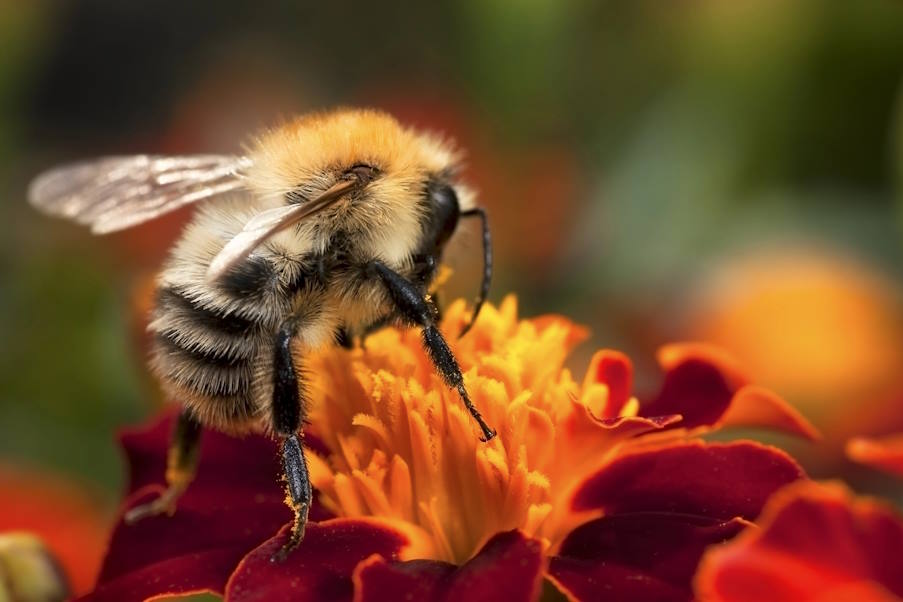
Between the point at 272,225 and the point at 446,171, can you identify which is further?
the point at 446,171

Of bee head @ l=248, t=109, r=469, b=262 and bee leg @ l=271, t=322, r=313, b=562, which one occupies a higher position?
bee head @ l=248, t=109, r=469, b=262

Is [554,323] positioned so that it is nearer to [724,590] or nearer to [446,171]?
[446,171]

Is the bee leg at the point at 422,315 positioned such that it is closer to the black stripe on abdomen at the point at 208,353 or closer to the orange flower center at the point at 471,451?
the orange flower center at the point at 471,451

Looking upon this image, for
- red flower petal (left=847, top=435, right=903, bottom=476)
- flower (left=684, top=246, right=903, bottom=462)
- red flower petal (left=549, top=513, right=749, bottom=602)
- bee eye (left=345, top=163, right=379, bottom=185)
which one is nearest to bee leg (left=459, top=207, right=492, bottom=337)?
bee eye (left=345, top=163, right=379, bottom=185)

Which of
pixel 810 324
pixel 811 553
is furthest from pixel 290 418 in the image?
pixel 810 324

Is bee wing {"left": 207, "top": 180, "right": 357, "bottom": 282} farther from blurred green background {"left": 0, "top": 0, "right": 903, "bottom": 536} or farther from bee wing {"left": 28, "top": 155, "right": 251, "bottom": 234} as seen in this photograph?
blurred green background {"left": 0, "top": 0, "right": 903, "bottom": 536}

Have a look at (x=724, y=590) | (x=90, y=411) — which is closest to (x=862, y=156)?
(x=90, y=411)
